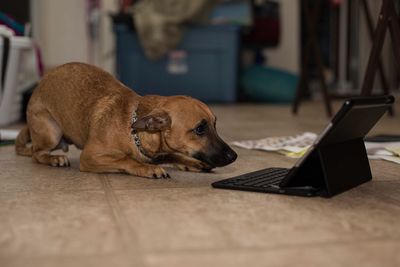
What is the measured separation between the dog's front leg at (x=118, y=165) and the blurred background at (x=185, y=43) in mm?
2149

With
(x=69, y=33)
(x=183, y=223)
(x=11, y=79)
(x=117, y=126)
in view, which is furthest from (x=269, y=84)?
(x=183, y=223)

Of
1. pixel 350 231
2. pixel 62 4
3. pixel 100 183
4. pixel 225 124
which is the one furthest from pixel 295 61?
pixel 350 231

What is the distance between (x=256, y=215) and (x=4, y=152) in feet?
4.65

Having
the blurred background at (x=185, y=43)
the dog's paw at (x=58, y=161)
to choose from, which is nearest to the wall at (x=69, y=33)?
the blurred background at (x=185, y=43)

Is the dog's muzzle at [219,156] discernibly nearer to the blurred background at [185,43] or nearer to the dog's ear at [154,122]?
the dog's ear at [154,122]

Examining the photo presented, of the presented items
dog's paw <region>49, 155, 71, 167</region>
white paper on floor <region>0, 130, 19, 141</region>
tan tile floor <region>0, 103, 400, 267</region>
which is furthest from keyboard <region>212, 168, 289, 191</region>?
white paper on floor <region>0, 130, 19, 141</region>

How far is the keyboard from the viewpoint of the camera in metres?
1.60

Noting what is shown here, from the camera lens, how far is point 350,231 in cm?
120

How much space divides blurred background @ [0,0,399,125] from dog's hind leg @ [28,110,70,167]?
1793mm

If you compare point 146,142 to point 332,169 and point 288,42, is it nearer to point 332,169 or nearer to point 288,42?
point 332,169

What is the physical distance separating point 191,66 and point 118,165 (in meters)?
3.43

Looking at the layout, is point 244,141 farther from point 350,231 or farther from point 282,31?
point 282,31

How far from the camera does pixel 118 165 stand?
6.03 ft

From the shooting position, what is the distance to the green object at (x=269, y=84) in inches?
208
